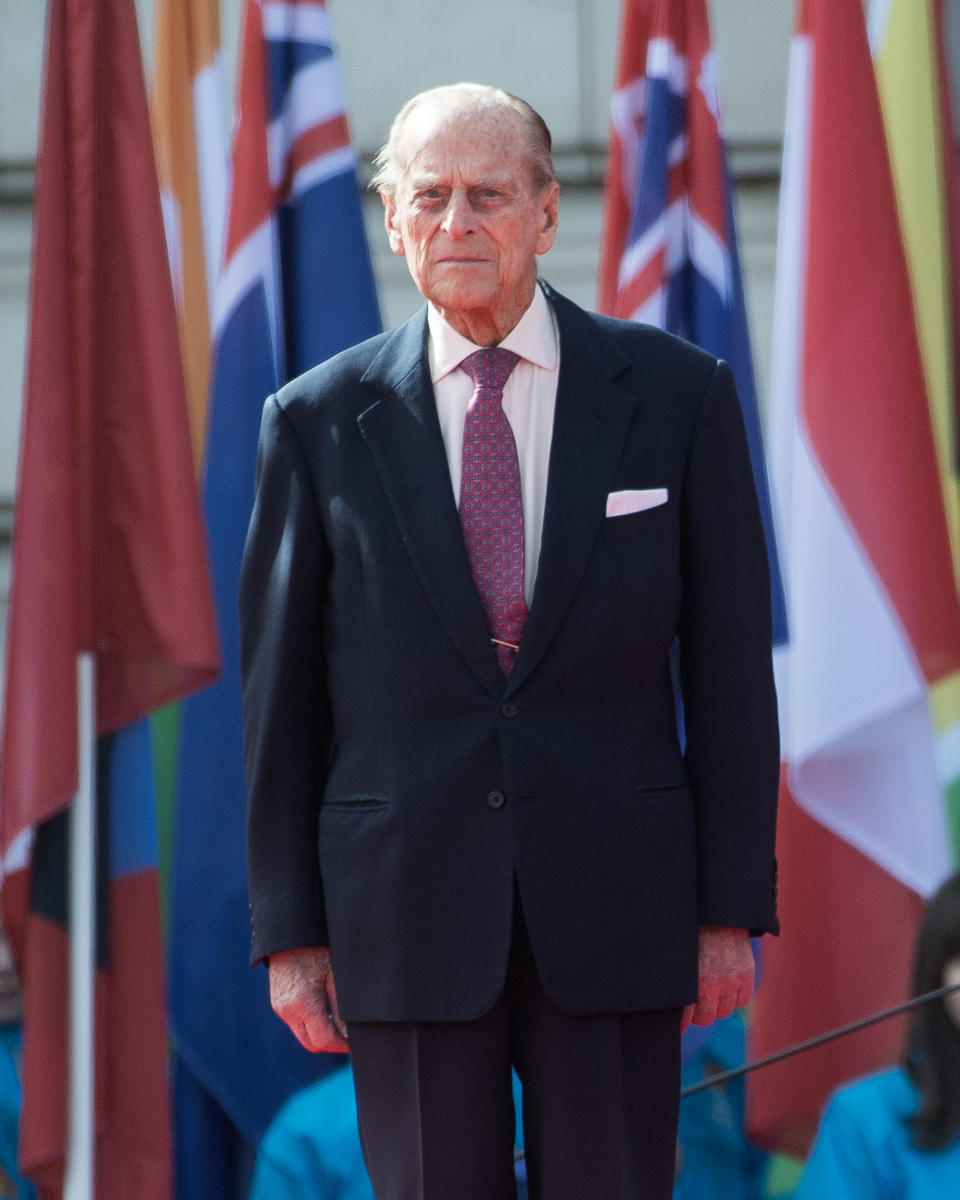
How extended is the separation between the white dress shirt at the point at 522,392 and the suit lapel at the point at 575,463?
0.9 inches

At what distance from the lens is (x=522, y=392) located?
159 cm

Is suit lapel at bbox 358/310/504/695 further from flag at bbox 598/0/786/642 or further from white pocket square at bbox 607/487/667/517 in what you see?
flag at bbox 598/0/786/642

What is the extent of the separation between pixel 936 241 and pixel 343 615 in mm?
2259

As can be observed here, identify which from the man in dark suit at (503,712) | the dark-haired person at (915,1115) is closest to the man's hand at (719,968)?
the man in dark suit at (503,712)

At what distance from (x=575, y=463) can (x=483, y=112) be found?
324mm

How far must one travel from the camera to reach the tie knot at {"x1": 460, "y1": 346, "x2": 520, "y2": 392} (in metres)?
1.57

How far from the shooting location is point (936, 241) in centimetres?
344

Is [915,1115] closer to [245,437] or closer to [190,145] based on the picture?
[245,437]

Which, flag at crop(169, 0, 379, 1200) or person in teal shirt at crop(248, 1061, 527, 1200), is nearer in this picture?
person in teal shirt at crop(248, 1061, 527, 1200)

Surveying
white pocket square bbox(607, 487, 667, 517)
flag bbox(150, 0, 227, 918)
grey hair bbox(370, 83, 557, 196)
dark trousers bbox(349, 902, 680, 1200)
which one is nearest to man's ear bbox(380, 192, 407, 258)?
grey hair bbox(370, 83, 557, 196)

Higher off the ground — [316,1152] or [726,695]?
[726,695]

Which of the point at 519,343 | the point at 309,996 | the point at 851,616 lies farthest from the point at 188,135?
the point at 309,996

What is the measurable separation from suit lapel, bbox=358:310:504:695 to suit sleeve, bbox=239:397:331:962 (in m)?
0.09

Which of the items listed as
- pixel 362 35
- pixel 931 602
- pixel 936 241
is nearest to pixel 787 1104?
pixel 931 602
